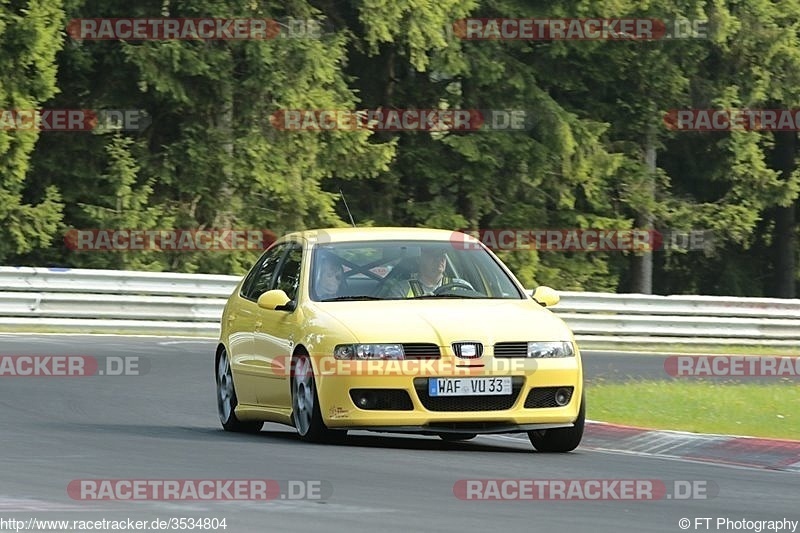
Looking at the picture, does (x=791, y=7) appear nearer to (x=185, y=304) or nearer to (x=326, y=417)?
(x=185, y=304)

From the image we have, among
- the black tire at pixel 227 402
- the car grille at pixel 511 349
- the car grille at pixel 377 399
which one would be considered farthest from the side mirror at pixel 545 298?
the black tire at pixel 227 402

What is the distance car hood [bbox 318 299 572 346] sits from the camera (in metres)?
12.3

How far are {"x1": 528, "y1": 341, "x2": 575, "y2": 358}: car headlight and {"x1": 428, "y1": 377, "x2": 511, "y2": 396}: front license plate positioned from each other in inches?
12.5

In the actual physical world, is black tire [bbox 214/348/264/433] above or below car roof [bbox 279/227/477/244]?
below

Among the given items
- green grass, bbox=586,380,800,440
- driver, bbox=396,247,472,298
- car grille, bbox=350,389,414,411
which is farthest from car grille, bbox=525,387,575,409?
green grass, bbox=586,380,800,440

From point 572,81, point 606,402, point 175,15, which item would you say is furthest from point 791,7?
point 606,402

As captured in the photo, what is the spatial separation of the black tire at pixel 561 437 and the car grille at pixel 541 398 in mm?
269

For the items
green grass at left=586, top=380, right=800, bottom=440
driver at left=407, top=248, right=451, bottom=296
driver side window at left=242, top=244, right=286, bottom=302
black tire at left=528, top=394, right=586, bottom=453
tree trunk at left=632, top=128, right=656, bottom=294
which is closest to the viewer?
black tire at left=528, top=394, right=586, bottom=453

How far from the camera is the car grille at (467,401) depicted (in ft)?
40.0

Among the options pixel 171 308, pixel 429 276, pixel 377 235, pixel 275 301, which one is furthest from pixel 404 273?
pixel 171 308

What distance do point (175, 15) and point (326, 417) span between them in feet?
66.3

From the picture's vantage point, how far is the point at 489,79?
35.8 m

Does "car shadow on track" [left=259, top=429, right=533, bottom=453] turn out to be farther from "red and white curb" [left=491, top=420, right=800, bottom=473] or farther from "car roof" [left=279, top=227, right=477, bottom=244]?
"car roof" [left=279, top=227, right=477, bottom=244]

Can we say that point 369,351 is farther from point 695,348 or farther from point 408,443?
point 695,348
